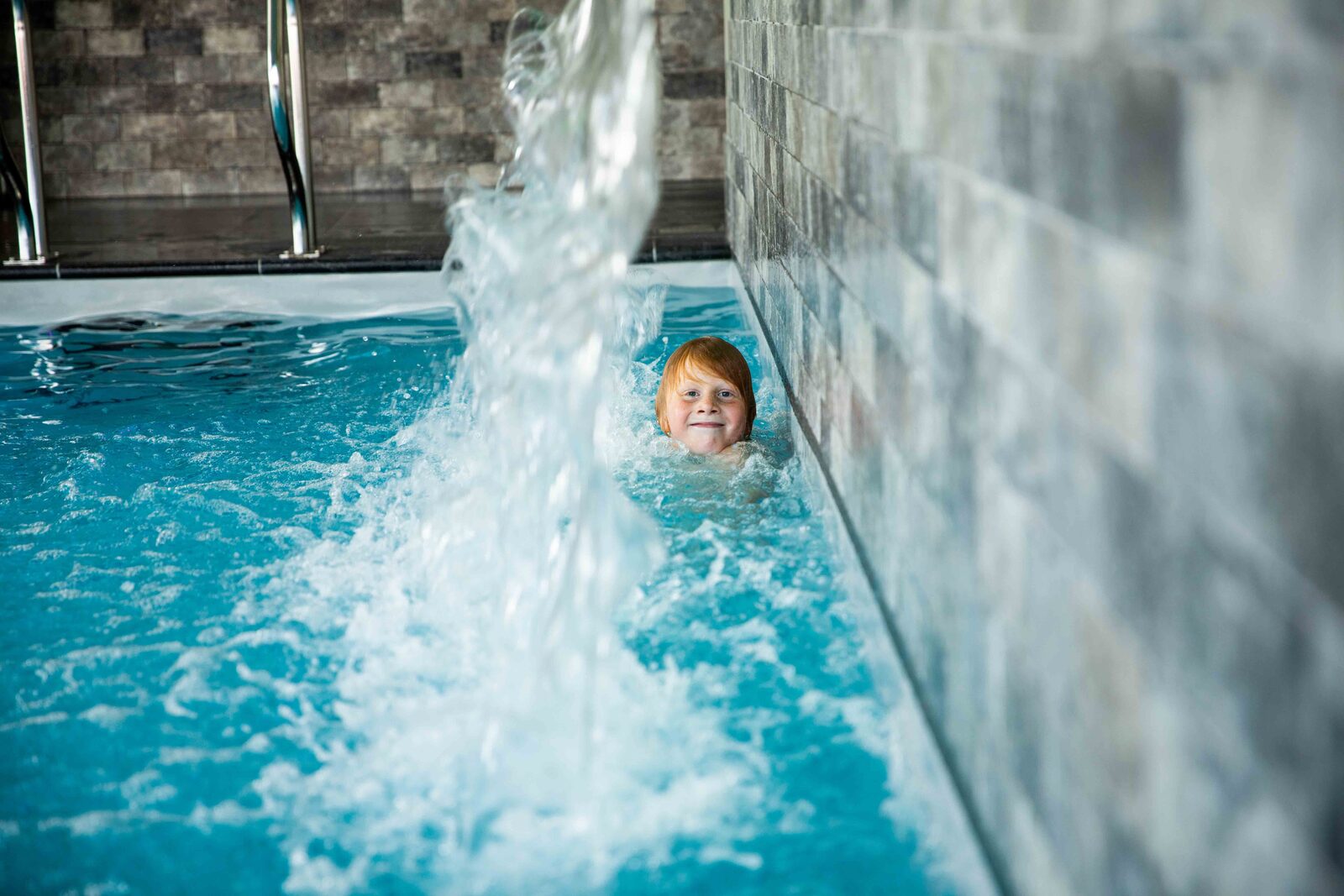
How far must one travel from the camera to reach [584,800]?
1.85 m

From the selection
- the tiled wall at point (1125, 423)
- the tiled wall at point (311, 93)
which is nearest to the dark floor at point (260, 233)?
the tiled wall at point (311, 93)

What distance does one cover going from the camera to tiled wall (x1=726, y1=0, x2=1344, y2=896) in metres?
0.73

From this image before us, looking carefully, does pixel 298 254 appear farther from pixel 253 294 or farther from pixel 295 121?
pixel 295 121

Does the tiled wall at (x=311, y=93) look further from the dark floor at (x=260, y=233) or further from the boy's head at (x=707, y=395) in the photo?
the boy's head at (x=707, y=395)

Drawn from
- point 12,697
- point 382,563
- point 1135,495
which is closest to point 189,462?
point 382,563

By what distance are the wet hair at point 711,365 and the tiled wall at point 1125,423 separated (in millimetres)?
1157

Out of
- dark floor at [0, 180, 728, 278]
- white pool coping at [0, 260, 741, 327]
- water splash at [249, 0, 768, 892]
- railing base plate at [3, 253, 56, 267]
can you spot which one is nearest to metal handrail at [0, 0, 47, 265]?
railing base plate at [3, 253, 56, 267]

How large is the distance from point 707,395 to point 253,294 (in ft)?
10.8

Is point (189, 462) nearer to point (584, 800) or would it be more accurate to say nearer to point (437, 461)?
point (437, 461)

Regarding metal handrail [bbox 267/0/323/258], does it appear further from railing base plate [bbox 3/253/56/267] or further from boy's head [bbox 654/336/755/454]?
boy's head [bbox 654/336/755/454]

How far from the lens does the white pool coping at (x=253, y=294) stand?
566 cm

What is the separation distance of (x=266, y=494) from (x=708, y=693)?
1.58 meters

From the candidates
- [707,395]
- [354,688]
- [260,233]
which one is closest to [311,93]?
[260,233]

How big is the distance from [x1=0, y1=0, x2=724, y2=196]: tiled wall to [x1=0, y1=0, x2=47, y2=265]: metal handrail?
2.92m
